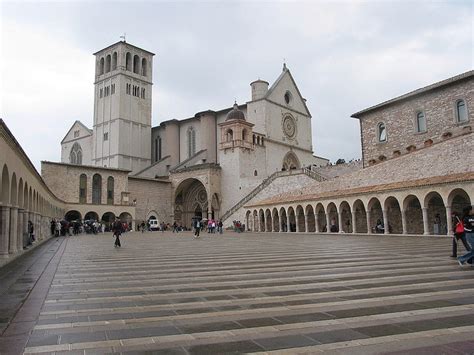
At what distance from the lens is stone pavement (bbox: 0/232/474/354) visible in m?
3.88

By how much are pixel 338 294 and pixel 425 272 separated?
→ 10.2 ft

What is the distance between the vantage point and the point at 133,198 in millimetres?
52375

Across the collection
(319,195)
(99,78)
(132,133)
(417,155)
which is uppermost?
(99,78)

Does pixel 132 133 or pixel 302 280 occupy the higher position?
pixel 132 133

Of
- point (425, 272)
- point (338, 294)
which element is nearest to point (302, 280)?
point (338, 294)

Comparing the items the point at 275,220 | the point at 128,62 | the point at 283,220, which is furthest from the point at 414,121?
the point at 128,62

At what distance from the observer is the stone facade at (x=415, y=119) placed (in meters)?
28.5

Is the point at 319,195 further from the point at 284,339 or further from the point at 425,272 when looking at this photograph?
the point at 284,339

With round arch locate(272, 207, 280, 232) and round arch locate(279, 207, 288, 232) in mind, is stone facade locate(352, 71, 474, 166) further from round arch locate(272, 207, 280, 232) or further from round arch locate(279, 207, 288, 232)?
round arch locate(272, 207, 280, 232)

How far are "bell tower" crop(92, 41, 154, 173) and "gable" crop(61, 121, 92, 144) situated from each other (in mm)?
4343

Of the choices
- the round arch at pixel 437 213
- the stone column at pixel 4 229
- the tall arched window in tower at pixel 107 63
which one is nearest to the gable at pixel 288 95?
the tall arched window in tower at pixel 107 63

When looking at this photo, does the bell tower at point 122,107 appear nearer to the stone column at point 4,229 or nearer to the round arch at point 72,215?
the round arch at point 72,215

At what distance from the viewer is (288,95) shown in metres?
59.5

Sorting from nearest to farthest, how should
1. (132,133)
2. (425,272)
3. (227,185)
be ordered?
1. (425,272)
2. (227,185)
3. (132,133)
